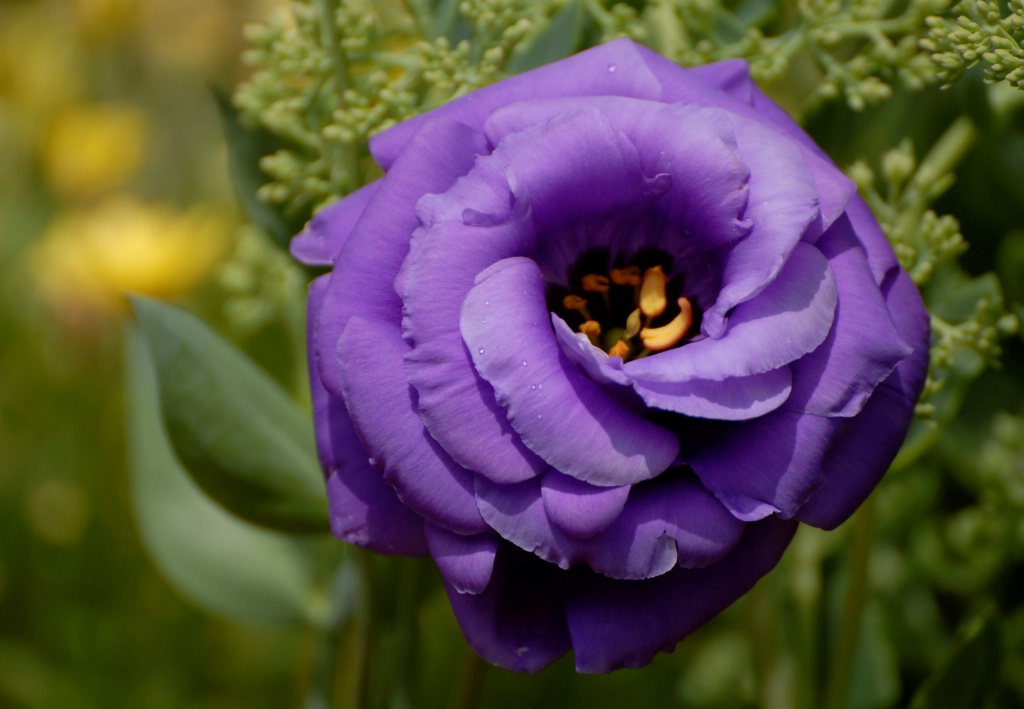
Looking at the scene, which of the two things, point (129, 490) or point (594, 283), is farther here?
point (129, 490)

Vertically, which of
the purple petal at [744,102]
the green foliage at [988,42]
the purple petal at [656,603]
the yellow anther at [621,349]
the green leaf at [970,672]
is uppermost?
the green foliage at [988,42]

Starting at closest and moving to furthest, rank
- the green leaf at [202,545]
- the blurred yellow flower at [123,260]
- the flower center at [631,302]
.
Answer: the flower center at [631,302]
the green leaf at [202,545]
the blurred yellow flower at [123,260]

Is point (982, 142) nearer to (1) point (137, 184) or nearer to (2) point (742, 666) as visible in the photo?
(2) point (742, 666)

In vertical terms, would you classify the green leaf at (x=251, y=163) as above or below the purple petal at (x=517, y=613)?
above

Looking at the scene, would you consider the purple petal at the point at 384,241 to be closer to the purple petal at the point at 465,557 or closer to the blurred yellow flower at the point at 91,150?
the purple petal at the point at 465,557

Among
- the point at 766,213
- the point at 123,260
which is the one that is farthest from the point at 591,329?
the point at 123,260

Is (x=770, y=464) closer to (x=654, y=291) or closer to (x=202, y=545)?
(x=654, y=291)

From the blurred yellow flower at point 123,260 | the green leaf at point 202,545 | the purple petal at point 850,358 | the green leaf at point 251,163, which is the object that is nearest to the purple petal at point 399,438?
the purple petal at point 850,358
